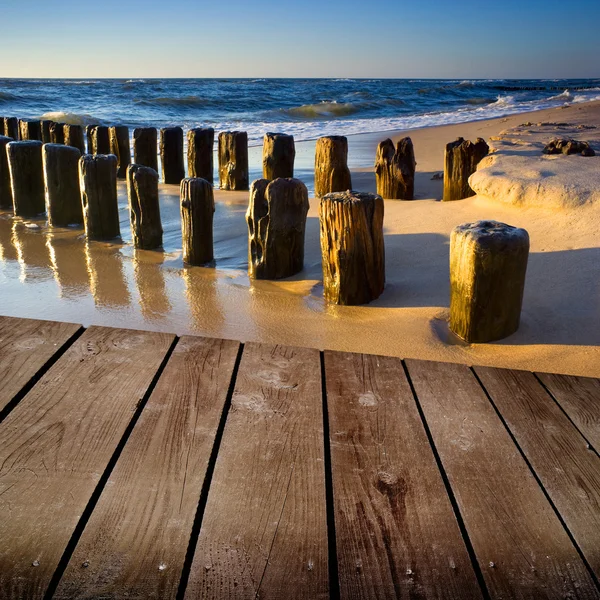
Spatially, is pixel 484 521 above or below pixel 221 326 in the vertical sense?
above

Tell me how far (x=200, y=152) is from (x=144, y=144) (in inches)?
29.5

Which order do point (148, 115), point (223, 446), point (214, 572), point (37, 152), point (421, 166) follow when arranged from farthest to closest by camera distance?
point (148, 115)
point (421, 166)
point (37, 152)
point (223, 446)
point (214, 572)

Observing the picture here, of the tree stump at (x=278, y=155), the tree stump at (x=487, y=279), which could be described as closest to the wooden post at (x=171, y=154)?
the tree stump at (x=278, y=155)

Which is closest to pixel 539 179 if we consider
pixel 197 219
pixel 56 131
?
pixel 197 219

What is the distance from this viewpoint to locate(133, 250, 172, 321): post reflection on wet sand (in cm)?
423

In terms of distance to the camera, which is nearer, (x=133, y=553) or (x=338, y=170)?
(x=133, y=553)

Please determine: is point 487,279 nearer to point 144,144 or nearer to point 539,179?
point 539,179

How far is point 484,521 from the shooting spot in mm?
1573

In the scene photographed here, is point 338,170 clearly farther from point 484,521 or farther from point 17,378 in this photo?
point 484,521

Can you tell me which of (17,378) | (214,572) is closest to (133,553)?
(214,572)

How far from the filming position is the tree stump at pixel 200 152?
7973 mm

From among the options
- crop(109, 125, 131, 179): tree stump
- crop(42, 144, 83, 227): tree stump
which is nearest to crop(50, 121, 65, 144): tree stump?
crop(109, 125, 131, 179): tree stump

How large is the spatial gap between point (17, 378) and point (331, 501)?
121 centimetres

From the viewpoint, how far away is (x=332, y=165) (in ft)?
22.5
